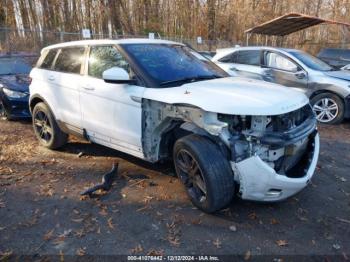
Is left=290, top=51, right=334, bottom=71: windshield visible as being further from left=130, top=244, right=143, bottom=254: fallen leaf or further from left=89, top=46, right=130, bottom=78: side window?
left=130, top=244, right=143, bottom=254: fallen leaf

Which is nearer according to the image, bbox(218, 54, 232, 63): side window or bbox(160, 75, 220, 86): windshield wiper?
bbox(160, 75, 220, 86): windshield wiper

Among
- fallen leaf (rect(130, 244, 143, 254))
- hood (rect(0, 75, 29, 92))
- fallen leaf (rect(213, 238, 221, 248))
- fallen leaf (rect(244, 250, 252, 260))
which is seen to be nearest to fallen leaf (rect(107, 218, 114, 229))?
fallen leaf (rect(130, 244, 143, 254))

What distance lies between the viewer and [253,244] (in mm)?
3295

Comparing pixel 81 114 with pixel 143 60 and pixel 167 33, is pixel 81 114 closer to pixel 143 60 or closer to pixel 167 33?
pixel 143 60

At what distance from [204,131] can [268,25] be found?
1346 cm

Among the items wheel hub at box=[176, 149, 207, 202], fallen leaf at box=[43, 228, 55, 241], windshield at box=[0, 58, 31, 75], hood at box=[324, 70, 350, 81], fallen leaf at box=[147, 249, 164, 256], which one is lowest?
fallen leaf at box=[43, 228, 55, 241]

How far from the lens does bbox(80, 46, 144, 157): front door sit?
4.18 m

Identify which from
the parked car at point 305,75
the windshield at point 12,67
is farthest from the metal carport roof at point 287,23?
the windshield at point 12,67

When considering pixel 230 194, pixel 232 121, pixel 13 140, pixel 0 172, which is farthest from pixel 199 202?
pixel 13 140

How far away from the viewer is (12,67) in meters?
8.93

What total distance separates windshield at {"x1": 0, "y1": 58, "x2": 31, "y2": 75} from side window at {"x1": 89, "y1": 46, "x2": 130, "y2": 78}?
192 inches

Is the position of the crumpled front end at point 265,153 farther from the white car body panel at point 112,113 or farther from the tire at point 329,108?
the tire at point 329,108

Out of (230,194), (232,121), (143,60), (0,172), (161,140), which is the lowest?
(0,172)

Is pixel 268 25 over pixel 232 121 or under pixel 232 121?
over
